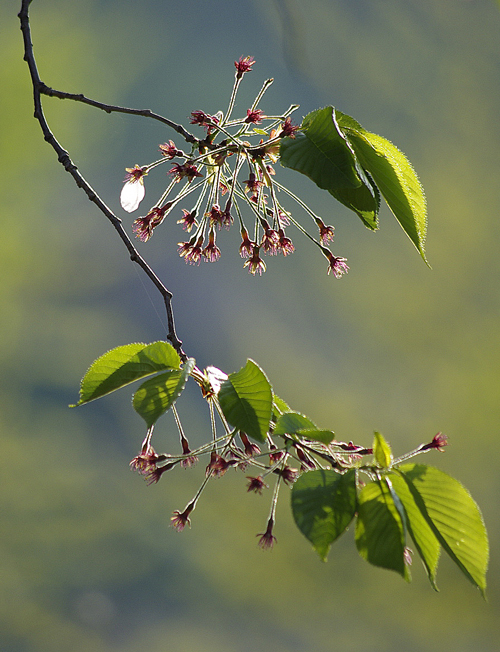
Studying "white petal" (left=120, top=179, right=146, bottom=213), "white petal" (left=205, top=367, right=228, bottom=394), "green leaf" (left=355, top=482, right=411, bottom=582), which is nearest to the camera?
"green leaf" (left=355, top=482, right=411, bottom=582)

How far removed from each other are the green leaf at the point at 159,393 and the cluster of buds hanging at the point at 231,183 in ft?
0.57

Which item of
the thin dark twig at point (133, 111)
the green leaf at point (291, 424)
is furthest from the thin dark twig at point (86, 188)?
the green leaf at point (291, 424)

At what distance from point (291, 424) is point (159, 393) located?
0.28 feet

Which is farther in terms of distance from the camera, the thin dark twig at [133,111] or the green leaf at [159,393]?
the thin dark twig at [133,111]

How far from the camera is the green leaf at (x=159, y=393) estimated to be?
357mm

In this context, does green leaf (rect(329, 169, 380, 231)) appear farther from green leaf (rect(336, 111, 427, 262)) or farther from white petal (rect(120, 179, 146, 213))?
white petal (rect(120, 179, 146, 213))

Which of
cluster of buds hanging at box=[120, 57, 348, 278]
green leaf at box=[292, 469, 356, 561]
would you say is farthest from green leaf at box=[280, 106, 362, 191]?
green leaf at box=[292, 469, 356, 561]

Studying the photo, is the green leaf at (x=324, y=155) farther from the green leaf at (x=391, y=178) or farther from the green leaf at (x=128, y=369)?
the green leaf at (x=128, y=369)

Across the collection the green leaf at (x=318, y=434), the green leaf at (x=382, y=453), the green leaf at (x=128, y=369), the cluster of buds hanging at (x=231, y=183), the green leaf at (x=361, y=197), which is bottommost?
the green leaf at (x=382, y=453)

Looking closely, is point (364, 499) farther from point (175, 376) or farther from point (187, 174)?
point (187, 174)

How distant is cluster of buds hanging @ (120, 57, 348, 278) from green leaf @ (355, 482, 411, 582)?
0.80 ft

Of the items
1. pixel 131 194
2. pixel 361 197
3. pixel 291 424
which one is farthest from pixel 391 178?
pixel 131 194

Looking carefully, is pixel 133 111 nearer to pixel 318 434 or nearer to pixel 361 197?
pixel 361 197

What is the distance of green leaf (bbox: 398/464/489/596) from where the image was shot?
327 millimetres
